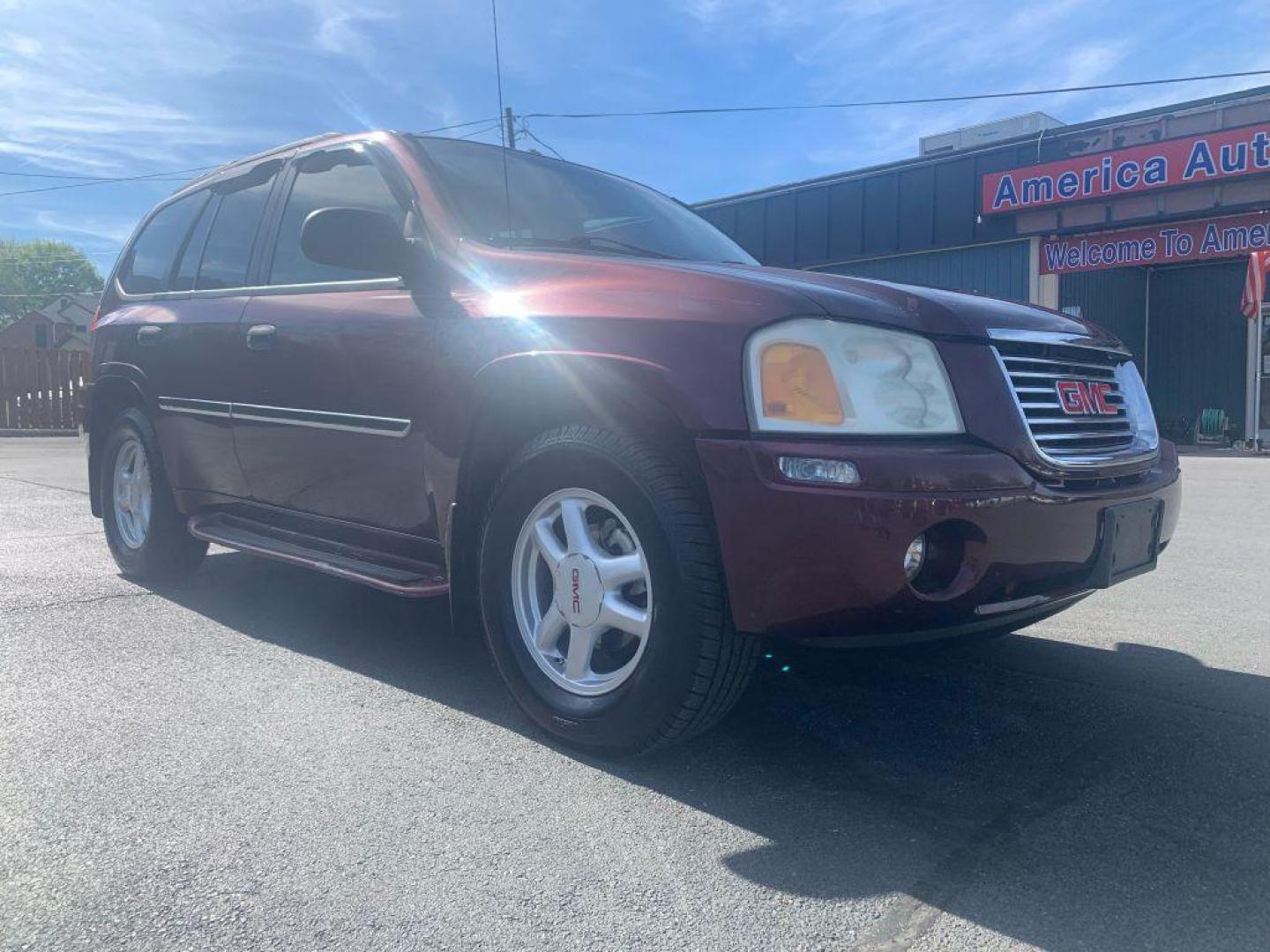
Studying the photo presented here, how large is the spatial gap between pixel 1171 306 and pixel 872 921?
23383 mm

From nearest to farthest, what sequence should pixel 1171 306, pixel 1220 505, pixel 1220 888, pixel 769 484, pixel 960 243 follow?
pixel 1220 888, pixel 769 484, pixel 1220 505, pixel 960 243, pixel 1171 306

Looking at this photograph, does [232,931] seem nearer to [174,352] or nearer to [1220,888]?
Result: [1220,888]

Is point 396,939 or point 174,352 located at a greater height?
point 174,352

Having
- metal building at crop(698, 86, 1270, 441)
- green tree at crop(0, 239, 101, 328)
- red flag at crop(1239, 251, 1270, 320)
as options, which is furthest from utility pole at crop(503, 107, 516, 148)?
green tree at crop(0, 239, 101, 328)

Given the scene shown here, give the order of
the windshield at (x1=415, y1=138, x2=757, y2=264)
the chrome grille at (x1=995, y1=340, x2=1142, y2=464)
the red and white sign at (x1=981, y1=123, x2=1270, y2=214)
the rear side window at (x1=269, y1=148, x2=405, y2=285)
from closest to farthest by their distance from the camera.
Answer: the chrome grille at (x1=995, y1=340, x2=1142, y2=464)
the windshield at (x1=415, y1=138, x2=757, y2=264)
the rear side window at (x1=269, y1=148, x2=405, y2=285)
the red and white sign at (x1=981, y1=123, x2=1270, y2=214)

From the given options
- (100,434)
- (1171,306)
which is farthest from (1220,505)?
(1171,306)

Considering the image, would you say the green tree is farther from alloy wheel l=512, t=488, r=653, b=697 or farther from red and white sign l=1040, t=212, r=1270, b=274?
alloy wheel l=512, t=488, r=653, b=697

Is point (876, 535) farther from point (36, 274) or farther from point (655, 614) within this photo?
point (36, 274)

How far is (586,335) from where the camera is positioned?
280 centimetres

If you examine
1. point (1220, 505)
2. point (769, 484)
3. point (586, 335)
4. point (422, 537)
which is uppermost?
point (586, 335)

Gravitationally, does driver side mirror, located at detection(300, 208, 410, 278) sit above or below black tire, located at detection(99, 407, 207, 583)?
above

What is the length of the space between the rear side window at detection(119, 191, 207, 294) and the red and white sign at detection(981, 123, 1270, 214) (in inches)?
659

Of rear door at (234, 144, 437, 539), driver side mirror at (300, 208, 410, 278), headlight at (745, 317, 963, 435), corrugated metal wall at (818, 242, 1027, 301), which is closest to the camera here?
headlight at (745, 317, 963, 435)

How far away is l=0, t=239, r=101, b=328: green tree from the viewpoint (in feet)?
286
